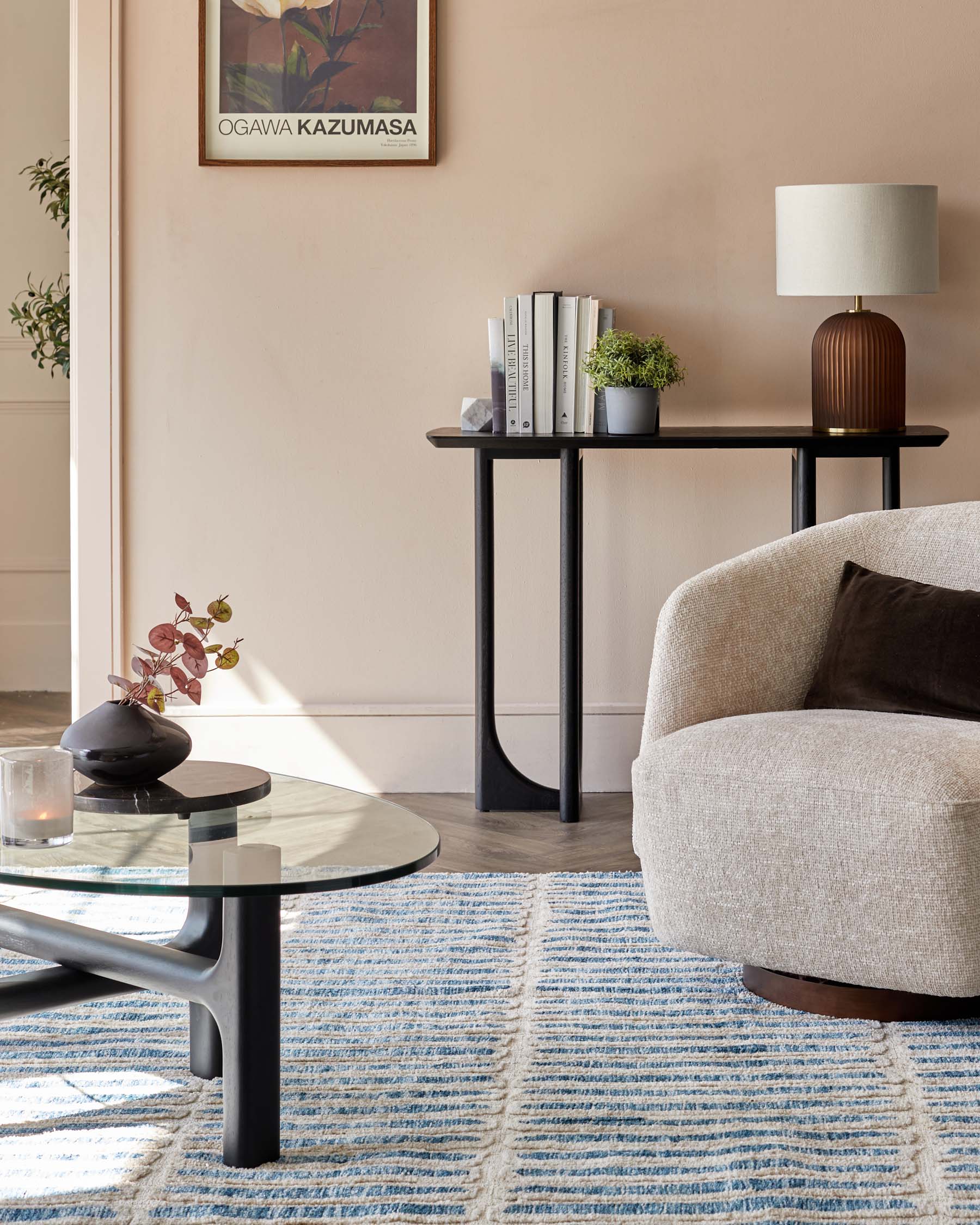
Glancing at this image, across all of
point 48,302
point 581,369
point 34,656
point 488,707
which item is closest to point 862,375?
point 581,369

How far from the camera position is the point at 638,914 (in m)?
2.64

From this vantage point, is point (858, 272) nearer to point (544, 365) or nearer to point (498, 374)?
point (544, 365)

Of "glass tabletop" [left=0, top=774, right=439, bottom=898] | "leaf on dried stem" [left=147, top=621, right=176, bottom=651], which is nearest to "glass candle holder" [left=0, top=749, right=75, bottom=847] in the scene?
"glass tabletop" [left=0, top=774, right=439, bottom=898]

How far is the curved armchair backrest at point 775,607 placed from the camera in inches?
95.6

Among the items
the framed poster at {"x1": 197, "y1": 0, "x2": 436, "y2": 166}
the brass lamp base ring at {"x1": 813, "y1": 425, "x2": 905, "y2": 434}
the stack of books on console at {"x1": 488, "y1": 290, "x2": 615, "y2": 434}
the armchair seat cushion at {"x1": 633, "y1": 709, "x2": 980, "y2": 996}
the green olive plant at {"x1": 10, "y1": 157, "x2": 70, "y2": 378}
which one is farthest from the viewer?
the green olive plant at {"x1": 10, "y1": 157, "x2": 70, "y2": 378}

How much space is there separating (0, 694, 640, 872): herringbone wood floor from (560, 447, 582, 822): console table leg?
0.09m

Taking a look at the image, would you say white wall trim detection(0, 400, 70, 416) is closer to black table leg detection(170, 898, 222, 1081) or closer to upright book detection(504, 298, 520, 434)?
upright book detection(504, 298, 520, 434)

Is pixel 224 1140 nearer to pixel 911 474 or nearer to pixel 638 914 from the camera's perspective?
pixel 638 914

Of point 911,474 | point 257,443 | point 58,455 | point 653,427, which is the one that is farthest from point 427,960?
point 58,455

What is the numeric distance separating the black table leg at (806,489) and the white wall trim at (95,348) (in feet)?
5.52

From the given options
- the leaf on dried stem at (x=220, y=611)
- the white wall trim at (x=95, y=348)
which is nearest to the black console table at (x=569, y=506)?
the white wall trim at (x=95, y=348)

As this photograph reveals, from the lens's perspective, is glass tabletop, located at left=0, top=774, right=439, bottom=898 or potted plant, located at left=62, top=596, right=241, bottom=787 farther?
potted plant, located at left=62, top=596, right=241, bottom=787

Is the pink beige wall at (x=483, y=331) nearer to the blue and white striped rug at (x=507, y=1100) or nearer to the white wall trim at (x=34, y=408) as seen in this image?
the blue and white striped rug at (x=507, y=1100)

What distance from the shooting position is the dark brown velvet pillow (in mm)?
2404
